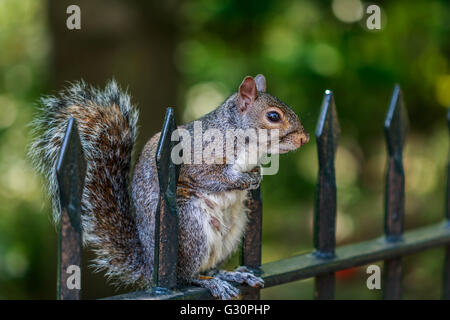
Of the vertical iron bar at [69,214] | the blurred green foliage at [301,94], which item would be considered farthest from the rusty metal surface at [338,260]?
the blurred green foliage at [301,94]

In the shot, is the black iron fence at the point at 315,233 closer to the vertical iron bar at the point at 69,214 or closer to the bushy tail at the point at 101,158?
the vertical iron bar at the point at 69,214

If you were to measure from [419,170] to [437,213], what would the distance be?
1.46ft

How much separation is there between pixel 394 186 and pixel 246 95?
450 millimetres

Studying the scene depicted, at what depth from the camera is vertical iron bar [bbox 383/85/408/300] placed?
132 centimetres

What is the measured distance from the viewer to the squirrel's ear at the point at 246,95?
116 cm

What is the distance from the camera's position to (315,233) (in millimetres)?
1219

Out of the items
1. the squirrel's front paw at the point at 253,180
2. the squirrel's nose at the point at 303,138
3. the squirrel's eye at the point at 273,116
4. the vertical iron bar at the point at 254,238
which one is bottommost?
the vertical iron bar at the point at 254,238

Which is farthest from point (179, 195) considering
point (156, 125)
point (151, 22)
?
point (151, 22)

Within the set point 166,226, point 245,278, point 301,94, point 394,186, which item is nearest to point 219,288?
point 245,278

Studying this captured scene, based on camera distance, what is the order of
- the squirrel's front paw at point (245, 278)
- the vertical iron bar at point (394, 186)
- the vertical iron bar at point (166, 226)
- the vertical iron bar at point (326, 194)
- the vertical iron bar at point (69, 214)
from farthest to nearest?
the vertical iron bar at point (394, 186) < the vertical iron bar at point (326, 194) < the squirrel's front paw at point (245, 278) < the vertical iron bar at point (166, 226) < the vertical iron bar at point (69, 214)

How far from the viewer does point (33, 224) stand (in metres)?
3.60

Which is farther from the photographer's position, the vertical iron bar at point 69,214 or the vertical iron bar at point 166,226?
the vertical iron bar at point 166,226

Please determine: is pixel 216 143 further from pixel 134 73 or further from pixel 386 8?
pixel 386 8

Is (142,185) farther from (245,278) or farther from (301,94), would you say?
(301,94)
